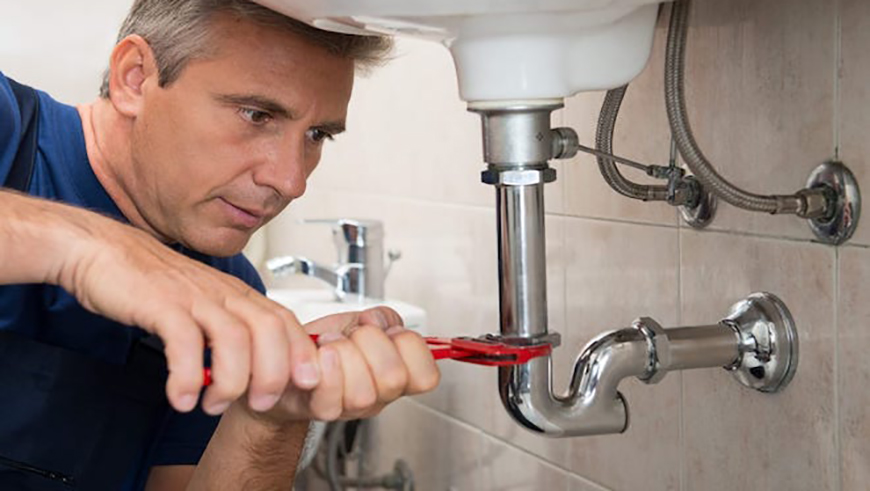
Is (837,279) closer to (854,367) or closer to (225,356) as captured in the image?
(854,367)

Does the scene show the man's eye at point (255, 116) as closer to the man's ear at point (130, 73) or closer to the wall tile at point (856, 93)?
the man's ear at point (130, 73)

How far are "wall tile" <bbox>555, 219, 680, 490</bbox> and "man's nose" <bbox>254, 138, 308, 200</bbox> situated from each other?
1.33 ft

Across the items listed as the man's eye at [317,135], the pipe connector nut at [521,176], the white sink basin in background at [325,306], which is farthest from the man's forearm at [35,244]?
the white sink basin in background at [325,306]

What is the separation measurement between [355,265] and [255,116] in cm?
78

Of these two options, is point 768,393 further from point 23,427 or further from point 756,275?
point 23,427

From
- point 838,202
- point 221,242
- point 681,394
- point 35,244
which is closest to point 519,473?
point 681,394

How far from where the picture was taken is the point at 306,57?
1.24 meters

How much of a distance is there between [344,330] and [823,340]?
1.44ft

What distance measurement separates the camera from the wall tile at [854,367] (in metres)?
1.09

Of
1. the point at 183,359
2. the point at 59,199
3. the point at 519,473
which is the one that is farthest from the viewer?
the point at 519,473

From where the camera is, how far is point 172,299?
78 centimetres

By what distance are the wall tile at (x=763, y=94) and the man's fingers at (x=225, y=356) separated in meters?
0.60

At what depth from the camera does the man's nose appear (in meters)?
1.23

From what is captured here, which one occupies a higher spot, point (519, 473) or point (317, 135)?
point (317, 135)
